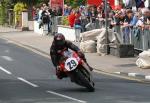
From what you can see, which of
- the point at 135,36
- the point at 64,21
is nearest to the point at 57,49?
the point at 135,36

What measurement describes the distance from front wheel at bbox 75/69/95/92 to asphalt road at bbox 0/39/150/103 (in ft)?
0.65

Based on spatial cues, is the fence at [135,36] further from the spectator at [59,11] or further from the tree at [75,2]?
the tree at [75,2]

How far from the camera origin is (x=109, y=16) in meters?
29.8

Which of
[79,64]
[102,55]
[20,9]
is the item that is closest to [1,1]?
[20,9]

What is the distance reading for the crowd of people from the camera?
25625 mm

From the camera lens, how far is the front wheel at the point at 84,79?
1600 centimetres

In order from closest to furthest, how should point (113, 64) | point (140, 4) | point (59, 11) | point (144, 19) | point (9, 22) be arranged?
1. point (113, 64)
2. point (144, 19)
3. point (140, 4)
4. point (59, 11)
5. point (9, 22)

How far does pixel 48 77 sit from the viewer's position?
20.0 m

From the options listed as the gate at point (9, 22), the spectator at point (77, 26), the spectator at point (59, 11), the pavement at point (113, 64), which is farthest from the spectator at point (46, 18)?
the gate at point (9, 22)

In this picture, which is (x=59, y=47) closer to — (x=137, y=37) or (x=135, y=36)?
(x=137, y=37)

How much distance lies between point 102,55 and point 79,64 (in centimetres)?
1087

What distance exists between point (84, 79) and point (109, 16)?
14.1 metres

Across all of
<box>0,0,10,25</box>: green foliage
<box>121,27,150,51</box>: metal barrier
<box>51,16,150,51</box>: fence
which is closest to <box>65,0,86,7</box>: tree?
<box>0,0,10,25</box>: green foliage

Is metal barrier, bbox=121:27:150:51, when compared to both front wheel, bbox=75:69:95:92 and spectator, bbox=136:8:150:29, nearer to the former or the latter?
spectator, bbox=136:8:150:29
